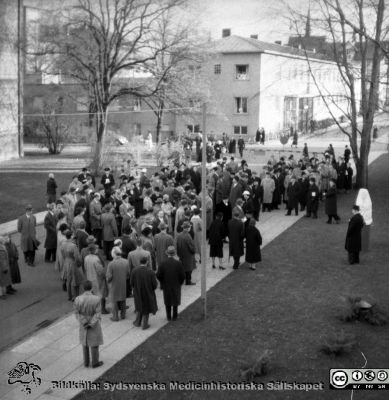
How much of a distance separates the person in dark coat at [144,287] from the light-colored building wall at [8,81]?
30.1m

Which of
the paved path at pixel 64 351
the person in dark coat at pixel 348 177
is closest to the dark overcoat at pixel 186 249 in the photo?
the paved path at pixel 64 351

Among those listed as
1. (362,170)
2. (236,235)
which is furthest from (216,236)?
(362,170)

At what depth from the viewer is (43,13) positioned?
35.2 m

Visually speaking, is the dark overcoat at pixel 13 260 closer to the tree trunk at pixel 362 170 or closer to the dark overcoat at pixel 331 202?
the dark overcoat at pixel 331 202

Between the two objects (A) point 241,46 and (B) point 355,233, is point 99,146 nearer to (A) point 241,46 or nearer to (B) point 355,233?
(B) point 355,233

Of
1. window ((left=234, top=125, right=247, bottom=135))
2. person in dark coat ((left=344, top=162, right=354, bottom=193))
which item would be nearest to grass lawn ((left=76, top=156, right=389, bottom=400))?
person in dark coat ((left=344, top=162, right=354, bottom=193))

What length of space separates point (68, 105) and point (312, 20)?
29.0 metres

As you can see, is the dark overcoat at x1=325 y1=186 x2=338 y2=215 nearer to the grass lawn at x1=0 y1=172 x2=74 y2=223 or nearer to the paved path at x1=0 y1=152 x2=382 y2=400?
the paved path at x1=0 y1=152 x2=382 y2=400

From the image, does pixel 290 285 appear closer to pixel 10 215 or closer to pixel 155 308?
pixel 155 308

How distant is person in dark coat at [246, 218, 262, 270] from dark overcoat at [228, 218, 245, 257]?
17cm

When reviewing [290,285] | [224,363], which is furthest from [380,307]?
[224,363]

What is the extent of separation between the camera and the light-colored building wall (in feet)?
120

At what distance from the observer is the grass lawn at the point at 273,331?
8.67 meters

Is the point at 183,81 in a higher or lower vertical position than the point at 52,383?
higher
